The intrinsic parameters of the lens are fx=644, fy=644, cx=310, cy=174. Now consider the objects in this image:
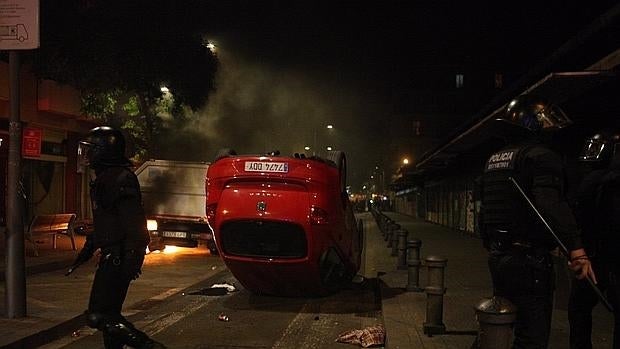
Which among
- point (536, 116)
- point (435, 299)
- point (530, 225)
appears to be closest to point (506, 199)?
point (530, 225)

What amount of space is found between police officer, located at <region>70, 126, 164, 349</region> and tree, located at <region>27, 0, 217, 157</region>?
36.2 ft

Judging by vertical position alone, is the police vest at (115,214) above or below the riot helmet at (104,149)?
below

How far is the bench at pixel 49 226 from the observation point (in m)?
13.0

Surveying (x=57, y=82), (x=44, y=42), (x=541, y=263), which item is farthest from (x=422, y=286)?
(x=57, y=82)

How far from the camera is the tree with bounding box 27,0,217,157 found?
571 inches

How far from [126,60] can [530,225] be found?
14031mm

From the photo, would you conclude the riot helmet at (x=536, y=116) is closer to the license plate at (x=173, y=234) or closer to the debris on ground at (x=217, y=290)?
the debris on ground at (x=217, y=290)

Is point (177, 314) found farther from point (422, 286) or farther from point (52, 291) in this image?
point (422, 286)

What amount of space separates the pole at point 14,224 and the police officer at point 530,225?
5005 mm

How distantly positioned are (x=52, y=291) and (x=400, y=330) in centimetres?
524

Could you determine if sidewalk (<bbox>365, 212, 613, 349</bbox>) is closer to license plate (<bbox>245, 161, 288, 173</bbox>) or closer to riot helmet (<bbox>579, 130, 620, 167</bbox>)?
riot helmet (<bbox>579, 130, 620, 167</bbox>)

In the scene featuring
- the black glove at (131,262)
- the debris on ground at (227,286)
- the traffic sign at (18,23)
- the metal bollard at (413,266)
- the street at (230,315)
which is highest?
the traffic sign at (18,23)

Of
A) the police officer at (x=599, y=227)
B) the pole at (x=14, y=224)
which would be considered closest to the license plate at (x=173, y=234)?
the pole at (x=14, y=224)

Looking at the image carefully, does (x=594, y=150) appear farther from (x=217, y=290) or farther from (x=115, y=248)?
(x=217, y=290)
